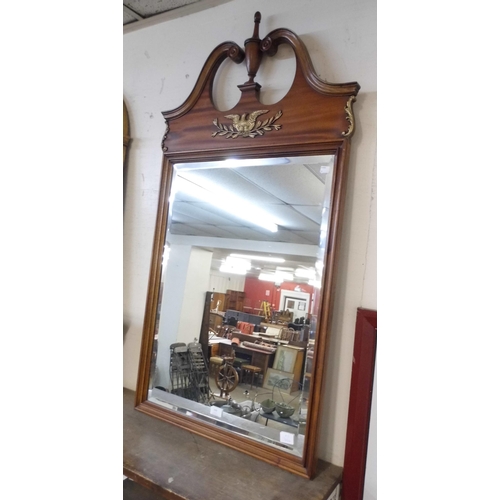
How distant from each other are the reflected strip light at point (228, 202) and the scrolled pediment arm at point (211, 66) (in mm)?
207

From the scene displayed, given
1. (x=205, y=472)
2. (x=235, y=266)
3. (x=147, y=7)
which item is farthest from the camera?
(x=147, y=7)

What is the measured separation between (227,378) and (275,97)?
767mm

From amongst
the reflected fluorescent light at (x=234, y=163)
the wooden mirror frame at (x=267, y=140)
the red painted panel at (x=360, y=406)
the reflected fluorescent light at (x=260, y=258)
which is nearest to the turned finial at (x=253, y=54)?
the wooden mirror frame at (x=267, y=140)

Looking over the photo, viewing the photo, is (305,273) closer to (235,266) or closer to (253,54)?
(235,266)

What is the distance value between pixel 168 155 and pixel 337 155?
52 cm

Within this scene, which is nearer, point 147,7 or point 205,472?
point 205,472

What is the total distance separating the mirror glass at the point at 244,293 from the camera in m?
0.83

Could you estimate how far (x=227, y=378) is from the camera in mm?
929

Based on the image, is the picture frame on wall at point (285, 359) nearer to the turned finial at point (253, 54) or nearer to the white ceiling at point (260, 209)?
the white ceiling at point (260, 209)

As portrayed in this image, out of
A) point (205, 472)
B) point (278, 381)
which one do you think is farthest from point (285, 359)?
point (205, 472)

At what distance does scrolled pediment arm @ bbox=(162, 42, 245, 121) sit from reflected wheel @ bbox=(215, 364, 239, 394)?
747mm

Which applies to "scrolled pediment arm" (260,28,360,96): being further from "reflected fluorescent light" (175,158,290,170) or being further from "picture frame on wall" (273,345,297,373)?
"picture frame on wall" (273,345,297,373)

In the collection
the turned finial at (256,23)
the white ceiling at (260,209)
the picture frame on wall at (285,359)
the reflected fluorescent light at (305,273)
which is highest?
the turned finial at (256,23)
